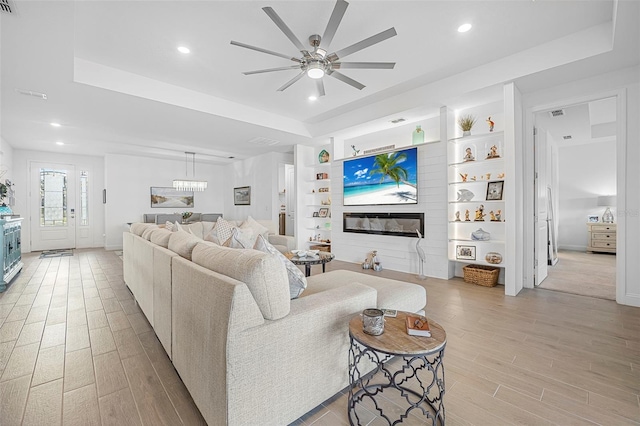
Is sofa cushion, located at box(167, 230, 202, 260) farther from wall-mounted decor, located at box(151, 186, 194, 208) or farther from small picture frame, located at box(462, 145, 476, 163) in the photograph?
wall-mounted decor, located at box(151, 186, 194, 208)

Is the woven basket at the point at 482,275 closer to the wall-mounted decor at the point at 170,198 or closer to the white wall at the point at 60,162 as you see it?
the wall-mounted decor at the point at 170,198

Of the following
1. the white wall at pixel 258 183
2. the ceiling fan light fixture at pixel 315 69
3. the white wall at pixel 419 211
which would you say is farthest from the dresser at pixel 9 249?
the white wall at pixel 419 211

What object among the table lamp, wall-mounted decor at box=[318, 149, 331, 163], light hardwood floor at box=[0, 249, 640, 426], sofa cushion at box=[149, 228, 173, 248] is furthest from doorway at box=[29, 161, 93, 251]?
the table lamp

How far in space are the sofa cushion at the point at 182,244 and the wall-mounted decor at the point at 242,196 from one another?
6.35 meters

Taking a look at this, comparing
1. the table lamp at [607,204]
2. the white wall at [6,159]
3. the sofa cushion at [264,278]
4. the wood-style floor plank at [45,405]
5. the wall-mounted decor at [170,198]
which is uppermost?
the white wall at [6,159]

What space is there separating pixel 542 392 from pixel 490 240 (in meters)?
2.78

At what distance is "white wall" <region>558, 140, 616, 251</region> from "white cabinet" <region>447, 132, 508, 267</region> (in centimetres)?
482

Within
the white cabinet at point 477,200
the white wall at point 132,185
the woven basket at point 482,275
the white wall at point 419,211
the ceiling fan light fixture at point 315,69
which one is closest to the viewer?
the ceiling fan light fixture at point 315,69

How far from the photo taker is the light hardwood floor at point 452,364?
1533mm

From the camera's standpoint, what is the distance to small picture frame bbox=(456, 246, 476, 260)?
4231 mm

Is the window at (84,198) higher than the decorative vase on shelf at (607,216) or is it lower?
higher

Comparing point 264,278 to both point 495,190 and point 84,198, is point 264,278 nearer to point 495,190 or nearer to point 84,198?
point 495,190

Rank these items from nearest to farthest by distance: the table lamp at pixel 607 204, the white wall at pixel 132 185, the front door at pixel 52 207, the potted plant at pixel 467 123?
the potted plant at pixel 467 123 → the table lamp at pixel 607 204 → the front door at pixel 52 207 → the white wall at pixel 132 185

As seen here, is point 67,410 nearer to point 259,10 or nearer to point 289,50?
point 259,10
